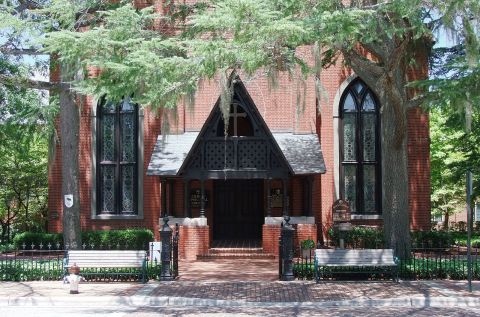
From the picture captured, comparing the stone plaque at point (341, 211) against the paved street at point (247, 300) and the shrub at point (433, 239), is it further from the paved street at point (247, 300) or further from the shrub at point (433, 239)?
the paved street at point (247, 300)

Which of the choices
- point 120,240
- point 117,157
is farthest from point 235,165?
point 117,157

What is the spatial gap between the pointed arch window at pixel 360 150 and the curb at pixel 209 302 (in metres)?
11.2

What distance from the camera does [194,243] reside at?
21.1m

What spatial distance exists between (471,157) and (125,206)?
40.7ft

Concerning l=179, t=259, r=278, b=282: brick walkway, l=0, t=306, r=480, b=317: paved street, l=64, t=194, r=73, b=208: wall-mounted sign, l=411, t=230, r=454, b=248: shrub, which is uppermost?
l=64, t=194, r=73, b=208: wall-mounted sign

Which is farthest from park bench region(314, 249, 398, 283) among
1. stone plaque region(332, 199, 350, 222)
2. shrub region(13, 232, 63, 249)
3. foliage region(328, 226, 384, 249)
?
shrub region(13, 232, 63, 249)

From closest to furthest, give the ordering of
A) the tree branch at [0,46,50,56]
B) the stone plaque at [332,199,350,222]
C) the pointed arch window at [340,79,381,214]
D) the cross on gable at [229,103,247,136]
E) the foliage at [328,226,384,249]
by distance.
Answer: the tree branch at [0,46,50,56], the cross on gable at [229,103,247,136], the foliage at [328,226,384,249], the stone plaque at [332,199,350,222], the pointed arch window at [340,79,381,214]

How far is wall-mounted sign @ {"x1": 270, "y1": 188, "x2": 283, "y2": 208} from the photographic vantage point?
23.5 metres

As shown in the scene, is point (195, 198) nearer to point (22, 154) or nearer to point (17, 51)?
point (22, 154)

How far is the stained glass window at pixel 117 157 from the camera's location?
24141mm

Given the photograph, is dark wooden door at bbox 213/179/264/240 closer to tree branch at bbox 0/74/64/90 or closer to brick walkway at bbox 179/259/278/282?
brick walkway at bbox 179/259/278/282

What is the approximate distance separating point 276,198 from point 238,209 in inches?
66.1

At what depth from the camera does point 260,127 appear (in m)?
21.2

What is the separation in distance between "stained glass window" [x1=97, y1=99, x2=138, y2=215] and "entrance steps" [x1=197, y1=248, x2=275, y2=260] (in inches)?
166
